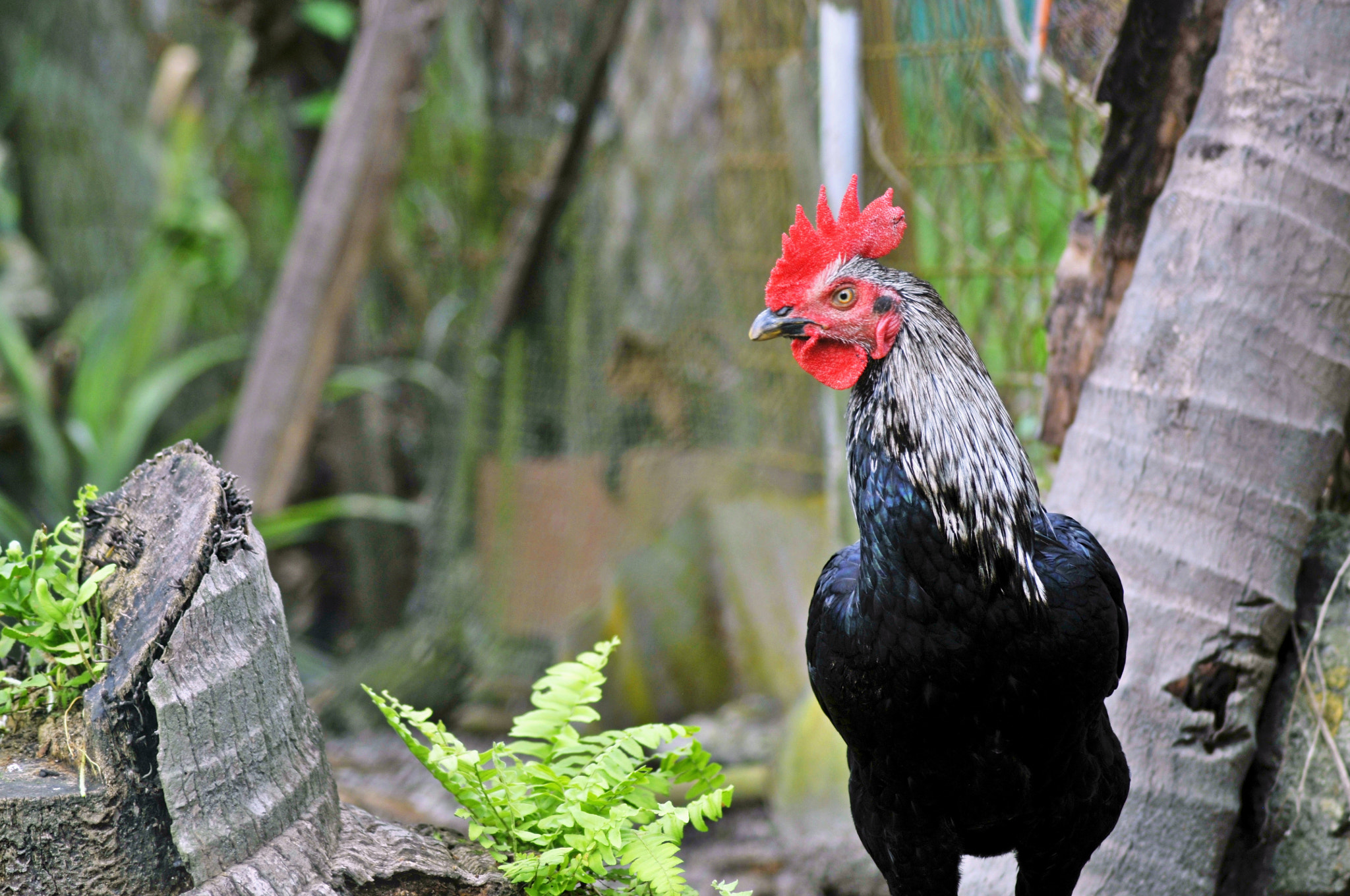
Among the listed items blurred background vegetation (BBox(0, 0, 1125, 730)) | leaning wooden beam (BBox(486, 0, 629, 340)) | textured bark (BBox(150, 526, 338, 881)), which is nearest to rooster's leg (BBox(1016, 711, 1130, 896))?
textured bark (BBox(150, 526, 338, 881))

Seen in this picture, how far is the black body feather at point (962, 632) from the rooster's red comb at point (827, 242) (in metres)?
0.11

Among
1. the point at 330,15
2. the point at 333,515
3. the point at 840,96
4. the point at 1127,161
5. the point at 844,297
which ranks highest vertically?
the point at 330,15

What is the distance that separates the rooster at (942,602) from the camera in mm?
1827

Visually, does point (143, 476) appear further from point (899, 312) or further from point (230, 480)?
point (899, 312)

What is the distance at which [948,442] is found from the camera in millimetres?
1836

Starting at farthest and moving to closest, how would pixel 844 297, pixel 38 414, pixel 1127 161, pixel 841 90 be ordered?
pixel 38 414 → pixel 841 90 → pixel 1127 161 → pixel 844 297

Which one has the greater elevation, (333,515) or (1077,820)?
(1077,820)

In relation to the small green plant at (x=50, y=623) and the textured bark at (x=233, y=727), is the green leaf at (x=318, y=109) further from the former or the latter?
the textured bark at (x=233, y=727)

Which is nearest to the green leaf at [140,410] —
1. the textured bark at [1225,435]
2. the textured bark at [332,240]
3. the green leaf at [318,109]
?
the textured bark at [332,240]

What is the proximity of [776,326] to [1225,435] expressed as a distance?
117 cm

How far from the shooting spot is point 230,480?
1.86 meters

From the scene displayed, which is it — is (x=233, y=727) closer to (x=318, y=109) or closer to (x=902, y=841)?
(x=902, y=841)

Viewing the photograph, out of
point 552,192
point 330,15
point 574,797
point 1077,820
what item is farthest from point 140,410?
point 1077,820

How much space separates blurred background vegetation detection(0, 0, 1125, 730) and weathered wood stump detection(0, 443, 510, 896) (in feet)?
8.32
